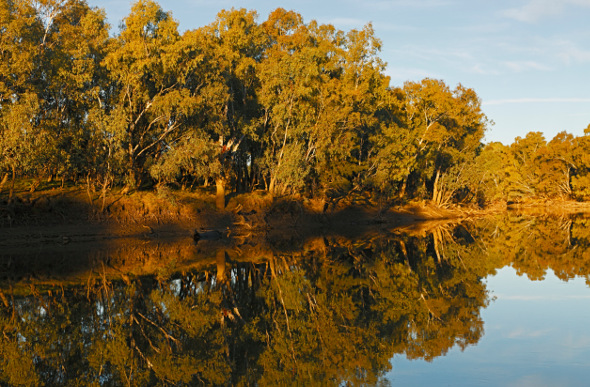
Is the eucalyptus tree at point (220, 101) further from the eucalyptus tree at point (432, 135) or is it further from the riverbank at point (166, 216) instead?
the eucalyptus tree at point (432, 135)

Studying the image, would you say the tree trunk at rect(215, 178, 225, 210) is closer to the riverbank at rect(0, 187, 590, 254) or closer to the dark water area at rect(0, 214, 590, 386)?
the riverbank at rect(0, 187, 590, 254)

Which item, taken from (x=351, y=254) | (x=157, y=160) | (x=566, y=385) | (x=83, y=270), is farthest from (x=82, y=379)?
(x=157, y=160)

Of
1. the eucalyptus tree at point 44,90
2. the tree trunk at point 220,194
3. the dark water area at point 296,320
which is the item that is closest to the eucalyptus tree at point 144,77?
the eucalyptus tree at point 44,90

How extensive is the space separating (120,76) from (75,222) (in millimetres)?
11372

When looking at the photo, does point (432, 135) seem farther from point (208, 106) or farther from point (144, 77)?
point (144, 77)

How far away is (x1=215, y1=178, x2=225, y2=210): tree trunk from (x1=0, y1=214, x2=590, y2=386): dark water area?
17.3 m

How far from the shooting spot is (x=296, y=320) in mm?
15281

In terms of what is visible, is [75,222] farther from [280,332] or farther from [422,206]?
[422,206]

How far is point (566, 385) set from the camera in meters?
10.0

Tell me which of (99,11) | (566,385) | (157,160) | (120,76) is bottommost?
(566,385)

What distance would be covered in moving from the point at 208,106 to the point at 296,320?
29455mm

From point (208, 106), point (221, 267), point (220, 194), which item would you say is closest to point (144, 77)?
point (208, 106)

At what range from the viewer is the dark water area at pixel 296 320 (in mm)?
10938

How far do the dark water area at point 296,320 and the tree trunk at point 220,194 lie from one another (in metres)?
17.3
